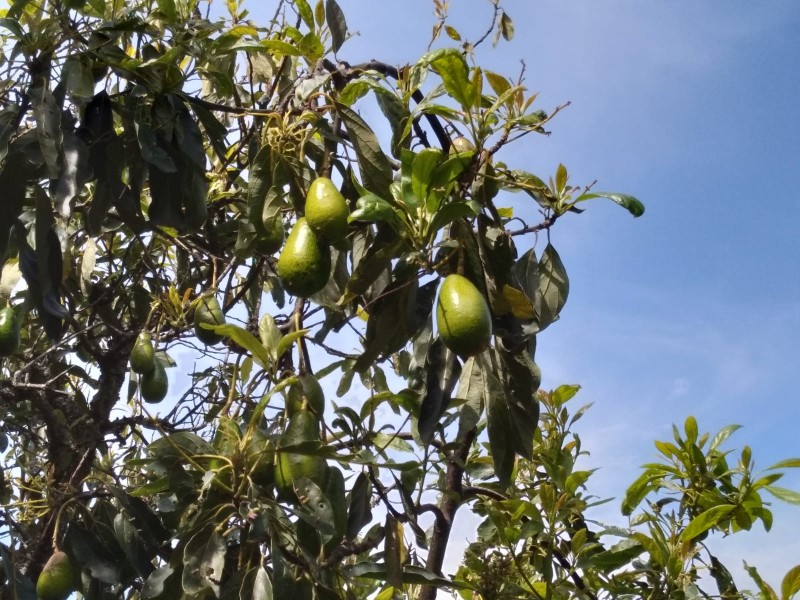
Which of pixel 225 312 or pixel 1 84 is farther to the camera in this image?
pixel 225 312

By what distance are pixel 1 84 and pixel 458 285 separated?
0.98 meters

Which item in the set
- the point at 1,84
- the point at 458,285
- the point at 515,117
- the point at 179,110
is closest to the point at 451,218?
the point at 458,285

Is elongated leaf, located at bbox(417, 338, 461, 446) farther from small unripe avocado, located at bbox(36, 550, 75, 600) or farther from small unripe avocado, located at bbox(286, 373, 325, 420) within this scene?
small unripe avocado, located at bbox(36, 550, 75, 600)

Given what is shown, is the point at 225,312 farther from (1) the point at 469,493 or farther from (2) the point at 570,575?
(2) the point at 570,575

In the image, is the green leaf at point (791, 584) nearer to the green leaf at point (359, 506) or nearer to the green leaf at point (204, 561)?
the green leaf at point (359, 506)

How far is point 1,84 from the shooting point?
1381 mm

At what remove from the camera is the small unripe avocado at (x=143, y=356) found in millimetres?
1956

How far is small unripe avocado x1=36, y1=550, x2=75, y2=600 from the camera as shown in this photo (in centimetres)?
152

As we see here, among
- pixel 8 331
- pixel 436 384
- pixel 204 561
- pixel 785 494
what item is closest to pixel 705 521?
pixel 785 494

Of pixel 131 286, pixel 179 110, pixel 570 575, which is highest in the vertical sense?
pixel 131 286

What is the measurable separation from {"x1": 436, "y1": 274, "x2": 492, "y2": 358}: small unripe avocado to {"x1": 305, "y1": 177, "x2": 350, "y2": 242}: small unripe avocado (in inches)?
6.7

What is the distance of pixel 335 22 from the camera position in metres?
1.27

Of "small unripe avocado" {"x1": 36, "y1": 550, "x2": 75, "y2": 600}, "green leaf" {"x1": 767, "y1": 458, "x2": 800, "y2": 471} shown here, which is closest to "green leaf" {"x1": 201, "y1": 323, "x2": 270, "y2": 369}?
"small unripe avocado" {"x1": 36, "y1": 550, "x2": 75, "y2": 600}

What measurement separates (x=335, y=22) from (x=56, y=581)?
1232 mm
